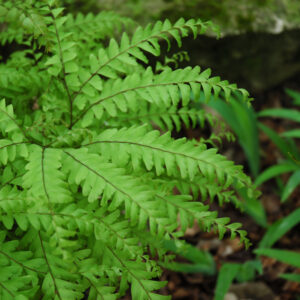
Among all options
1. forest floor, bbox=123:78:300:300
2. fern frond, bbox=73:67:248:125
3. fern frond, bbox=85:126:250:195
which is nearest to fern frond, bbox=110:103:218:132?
fern frond, bbox=73:67:248:125

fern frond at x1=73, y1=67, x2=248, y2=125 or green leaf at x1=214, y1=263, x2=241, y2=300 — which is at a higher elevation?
fern frond at x1=73, y1=67, x2=248, y2=125

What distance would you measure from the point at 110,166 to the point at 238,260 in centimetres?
165

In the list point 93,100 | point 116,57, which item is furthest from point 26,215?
point 116,57

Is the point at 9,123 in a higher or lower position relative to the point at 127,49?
lower

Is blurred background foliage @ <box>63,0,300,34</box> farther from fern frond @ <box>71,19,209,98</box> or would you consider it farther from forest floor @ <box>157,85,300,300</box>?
fern frond @ <box>71,19,209,98</box>

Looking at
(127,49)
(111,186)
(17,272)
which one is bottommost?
(17,272)

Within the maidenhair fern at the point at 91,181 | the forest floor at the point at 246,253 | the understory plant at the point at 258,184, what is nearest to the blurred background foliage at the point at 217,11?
the understory plant at the point at 258,184

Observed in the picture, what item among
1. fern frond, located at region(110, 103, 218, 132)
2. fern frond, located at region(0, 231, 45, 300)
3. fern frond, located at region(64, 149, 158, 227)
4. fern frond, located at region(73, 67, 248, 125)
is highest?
fern frond, located at region(73, 67, 248, 125)

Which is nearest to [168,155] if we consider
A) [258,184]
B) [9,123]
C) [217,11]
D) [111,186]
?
[111,186]

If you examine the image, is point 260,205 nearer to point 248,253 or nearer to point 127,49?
point 248,253

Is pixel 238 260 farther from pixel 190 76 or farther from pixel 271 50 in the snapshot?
pixel 271 50

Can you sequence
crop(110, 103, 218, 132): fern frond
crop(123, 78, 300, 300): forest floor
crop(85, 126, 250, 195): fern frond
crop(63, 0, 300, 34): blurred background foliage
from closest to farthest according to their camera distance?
crop(85, 126, 250, 195): fern frond
crop(110, 103, 218, 132): fern frond
crop(123, 78, 300, 300): forest floor
crop(63, 0, 300, 34): blurred background foliage

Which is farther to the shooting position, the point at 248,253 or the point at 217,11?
the point at 217,11

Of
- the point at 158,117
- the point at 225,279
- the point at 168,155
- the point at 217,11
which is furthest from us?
the point at 217,11
